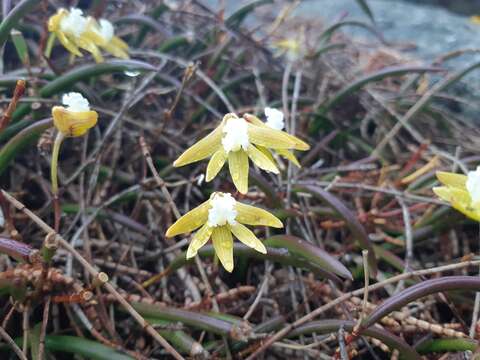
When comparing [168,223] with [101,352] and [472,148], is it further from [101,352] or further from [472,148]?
[472,148]

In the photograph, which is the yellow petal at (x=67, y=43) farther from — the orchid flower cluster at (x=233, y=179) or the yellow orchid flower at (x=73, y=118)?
the orchid flower cluster at (x=233, y=179)

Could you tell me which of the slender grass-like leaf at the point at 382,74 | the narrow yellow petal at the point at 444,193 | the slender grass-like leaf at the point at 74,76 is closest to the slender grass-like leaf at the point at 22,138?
the slender grass-like leaf at the point at 74,76

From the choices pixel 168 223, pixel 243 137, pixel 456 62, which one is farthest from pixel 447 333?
pixel 456 62

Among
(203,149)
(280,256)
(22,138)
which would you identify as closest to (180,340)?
(280,256)

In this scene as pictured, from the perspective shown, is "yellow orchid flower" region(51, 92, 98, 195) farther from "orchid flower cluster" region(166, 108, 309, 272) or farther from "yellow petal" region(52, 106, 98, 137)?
"orchid flower cluster" region(166, 108, 309, 272)

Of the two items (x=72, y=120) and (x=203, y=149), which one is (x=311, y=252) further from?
(x=72, y=120)
